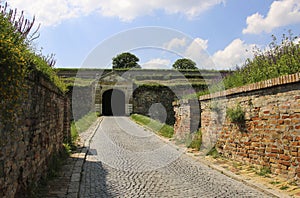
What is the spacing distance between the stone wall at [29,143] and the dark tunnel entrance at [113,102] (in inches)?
966

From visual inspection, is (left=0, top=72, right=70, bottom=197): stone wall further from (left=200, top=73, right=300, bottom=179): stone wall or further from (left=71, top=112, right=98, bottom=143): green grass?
(left=71, top=112, right=98, bottom=143): green grass

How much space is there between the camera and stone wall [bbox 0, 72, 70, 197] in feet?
9.75

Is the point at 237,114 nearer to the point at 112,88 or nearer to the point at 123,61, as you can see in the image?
the point at 112,88

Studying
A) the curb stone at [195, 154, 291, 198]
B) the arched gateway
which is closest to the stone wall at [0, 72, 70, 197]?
the curb stone at [195, 154, 291, 198]

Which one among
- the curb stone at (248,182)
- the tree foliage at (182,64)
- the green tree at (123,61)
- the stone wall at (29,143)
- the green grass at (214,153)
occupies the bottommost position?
the curb stone at (248,182)

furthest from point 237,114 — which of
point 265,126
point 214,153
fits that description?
point 214,153

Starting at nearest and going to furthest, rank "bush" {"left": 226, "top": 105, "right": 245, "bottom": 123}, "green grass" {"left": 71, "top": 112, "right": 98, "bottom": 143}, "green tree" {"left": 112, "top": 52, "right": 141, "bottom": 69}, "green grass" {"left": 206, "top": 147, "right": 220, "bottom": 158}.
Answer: "bush" {"left": 226, "top": 105, "right": 245, "bottom": 123}, "green grass" {"left": 206, "top": 147, "right": 220, "bottom": 158}, "green grass" {"left": 71, "top": 112, "right": 98, "bottom": 143}, "green tree" {"left": 112, "top": 52, "right": 141, "bottom": 69}

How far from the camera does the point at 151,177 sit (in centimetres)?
571

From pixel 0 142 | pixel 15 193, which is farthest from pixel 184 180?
pixel 0 142

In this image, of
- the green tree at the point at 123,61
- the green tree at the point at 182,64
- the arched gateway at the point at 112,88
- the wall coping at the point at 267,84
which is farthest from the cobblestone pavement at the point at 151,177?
the green tree at the point at 123,61

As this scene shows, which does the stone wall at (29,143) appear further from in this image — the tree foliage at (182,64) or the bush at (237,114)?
the tree foliage at (182,64)

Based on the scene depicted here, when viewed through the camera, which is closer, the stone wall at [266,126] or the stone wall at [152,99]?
the stone wall at [266,126]

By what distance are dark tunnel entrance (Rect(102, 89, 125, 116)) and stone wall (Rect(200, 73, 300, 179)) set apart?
23105 mm

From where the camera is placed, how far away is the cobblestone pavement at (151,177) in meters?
4.66
